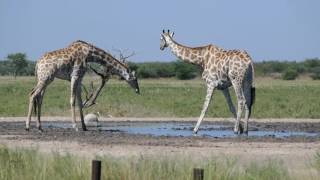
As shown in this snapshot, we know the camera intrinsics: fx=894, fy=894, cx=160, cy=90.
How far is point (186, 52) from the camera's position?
2691cm

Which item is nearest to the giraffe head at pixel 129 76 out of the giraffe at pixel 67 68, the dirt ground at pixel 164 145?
the giraffe at pixel 67 68

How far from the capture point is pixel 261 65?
135500 mm

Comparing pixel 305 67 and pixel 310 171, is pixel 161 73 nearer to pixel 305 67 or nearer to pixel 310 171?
pixel 305 67

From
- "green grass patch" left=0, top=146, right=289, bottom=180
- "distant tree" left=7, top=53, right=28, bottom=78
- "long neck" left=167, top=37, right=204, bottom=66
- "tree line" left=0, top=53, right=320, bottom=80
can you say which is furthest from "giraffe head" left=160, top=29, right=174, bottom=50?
"distant tree" left=7, top=53, right=28, bottom=78

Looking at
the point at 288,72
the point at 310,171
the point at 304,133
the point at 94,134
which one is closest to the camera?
the point at 310,171

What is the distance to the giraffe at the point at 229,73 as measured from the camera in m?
25.0

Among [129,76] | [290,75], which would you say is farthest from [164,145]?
[290,75]

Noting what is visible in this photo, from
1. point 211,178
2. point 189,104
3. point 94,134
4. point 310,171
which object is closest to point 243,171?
point 211,178

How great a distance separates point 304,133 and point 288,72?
303ft

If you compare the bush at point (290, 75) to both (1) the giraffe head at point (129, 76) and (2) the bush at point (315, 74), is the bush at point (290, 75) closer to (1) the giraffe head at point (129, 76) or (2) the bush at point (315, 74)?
(2) the bush at point (315, 74)

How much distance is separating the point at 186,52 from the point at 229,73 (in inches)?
86.2

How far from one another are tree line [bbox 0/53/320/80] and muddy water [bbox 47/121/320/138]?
7833 cm

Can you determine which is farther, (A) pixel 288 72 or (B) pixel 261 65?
(B) pixel 261 65

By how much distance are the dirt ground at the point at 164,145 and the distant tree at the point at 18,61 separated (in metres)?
91.6
